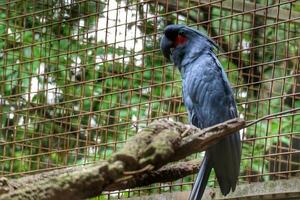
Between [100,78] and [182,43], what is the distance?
0.86 m

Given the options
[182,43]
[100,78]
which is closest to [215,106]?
[182,43]

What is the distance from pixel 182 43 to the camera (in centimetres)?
332

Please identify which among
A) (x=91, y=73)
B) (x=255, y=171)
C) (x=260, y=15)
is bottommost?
(x=255, y=171)

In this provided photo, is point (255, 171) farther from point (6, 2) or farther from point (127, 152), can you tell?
point (127, 152)

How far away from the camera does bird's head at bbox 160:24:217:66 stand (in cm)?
326

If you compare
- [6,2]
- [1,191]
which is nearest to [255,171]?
[6,2]

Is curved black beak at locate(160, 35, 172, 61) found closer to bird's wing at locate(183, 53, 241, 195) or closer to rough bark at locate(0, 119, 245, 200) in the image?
bird's wing at locate(183, 53, 241, 195)

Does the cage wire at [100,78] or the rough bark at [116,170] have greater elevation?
the cage wire at [100,78]

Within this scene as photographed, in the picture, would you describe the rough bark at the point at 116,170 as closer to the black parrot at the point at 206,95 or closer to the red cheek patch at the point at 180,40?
the black parrot at the point at 206,95

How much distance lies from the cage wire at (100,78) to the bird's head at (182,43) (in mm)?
426

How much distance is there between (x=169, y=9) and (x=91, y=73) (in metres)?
0.62

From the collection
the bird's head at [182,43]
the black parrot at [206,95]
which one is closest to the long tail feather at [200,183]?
the black parrot at [206,95]

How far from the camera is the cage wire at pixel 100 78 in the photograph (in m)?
3.89

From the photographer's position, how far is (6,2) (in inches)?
176
